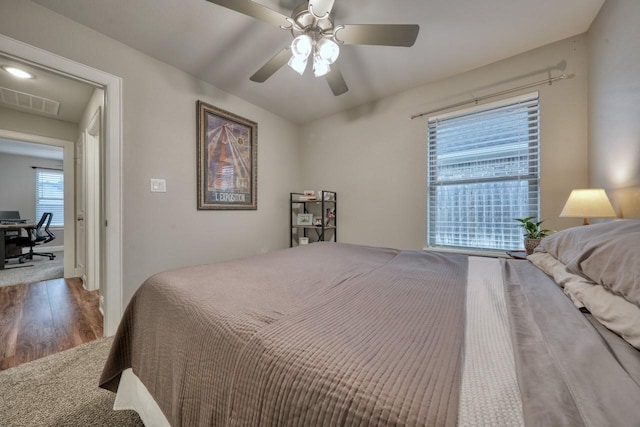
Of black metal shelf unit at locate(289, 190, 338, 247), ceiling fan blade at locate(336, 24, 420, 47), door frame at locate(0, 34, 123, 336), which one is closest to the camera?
ceiling fan blade at locate(336, 24, 420, 47)

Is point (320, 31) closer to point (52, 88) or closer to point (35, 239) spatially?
point (52, 88)

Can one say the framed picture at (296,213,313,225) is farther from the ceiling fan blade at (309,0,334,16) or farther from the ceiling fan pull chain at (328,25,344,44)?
the ceiling fan blade at (309,0,334,16)

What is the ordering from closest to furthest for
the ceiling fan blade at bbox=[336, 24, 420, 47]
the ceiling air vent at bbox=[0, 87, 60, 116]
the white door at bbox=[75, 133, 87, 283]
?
the ceiling fan blade at bbox=[336, 24, 420, 47] < the ceiling air vent at bbox=[0, 87, 60, 116] < the white door at bbox=[75, 133, 87, 283]

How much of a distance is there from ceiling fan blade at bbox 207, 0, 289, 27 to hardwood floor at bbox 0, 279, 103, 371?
2.56 m

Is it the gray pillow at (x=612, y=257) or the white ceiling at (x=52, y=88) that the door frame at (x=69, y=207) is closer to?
the white ceiling at (x=52, y=88)

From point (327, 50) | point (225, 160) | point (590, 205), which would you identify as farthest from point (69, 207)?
point (590, 205)

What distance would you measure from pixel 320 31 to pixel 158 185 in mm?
1862

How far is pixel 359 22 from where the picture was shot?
1750 mm

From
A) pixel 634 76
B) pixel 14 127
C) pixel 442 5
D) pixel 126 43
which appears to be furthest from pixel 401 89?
pixel 14 127

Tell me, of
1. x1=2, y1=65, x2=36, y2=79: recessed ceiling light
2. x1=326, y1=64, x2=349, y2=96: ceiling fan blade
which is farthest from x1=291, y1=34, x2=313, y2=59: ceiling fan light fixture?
x1=2, y1=65, x2=36, y2=79: recessed ceiling light

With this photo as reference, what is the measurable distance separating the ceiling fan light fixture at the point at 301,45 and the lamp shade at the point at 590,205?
1979 millimetres

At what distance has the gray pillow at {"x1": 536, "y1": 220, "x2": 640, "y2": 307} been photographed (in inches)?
23.4

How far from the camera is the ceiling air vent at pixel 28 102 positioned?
256 cm

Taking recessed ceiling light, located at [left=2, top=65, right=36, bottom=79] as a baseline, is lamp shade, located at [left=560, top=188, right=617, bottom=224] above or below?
below
